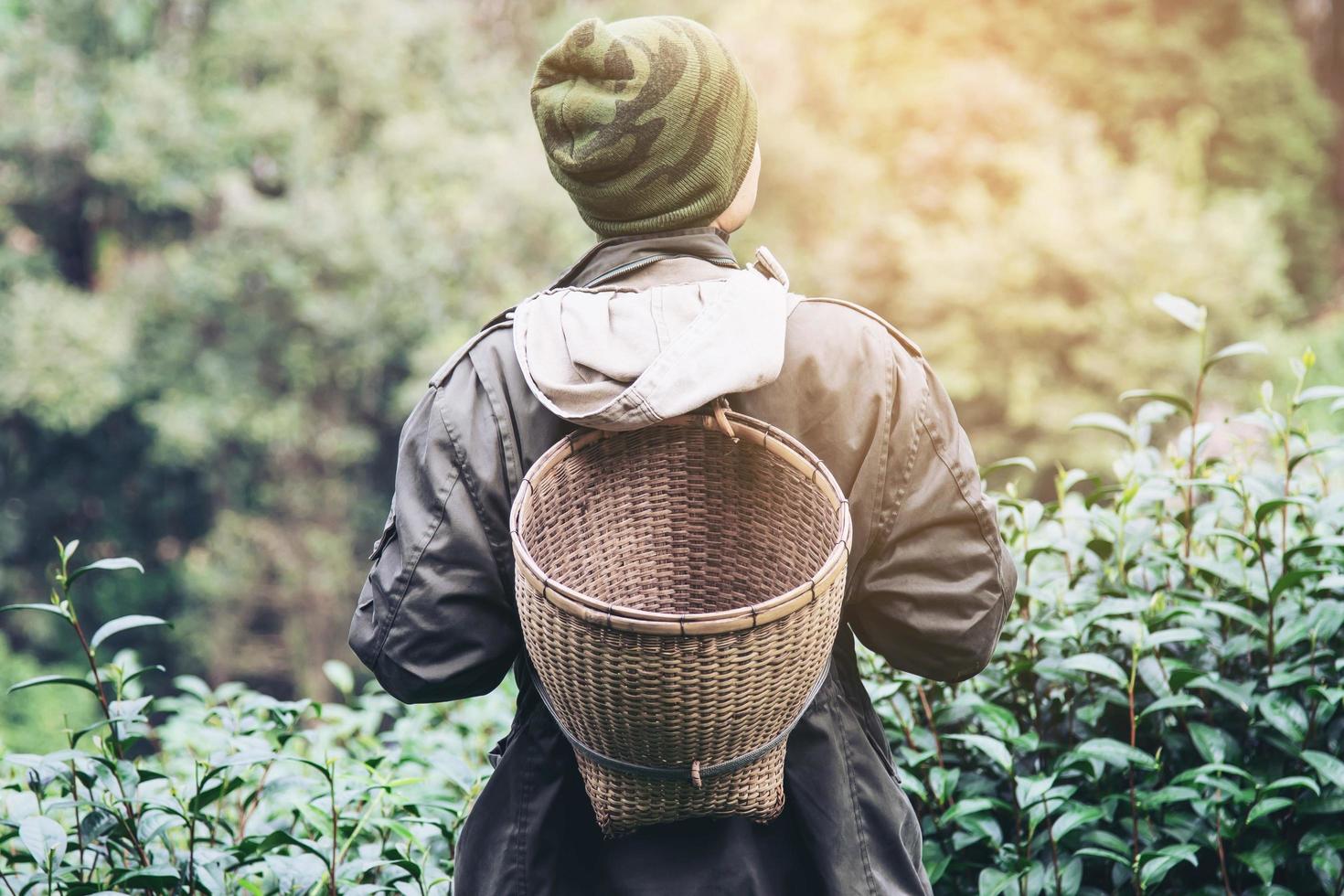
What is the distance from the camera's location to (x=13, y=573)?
41.3 ft

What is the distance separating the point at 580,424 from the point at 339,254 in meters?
10.7

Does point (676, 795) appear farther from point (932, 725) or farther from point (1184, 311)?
point (1184, 311)

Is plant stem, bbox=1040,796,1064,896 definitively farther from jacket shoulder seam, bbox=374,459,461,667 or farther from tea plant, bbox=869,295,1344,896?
jacket shoulder seam, bbox=374,459,461,667

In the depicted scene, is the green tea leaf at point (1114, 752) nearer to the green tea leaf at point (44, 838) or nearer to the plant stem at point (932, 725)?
the plant stem at point (932, 725)

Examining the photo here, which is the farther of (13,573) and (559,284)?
(13,573)

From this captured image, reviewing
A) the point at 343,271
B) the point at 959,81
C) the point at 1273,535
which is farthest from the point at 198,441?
the point at 1273,535

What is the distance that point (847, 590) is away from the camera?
3.91 ft

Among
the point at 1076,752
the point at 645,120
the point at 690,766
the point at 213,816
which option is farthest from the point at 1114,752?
the point at 213,816

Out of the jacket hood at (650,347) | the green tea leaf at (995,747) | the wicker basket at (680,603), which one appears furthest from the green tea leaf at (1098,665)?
the jacket hood at (650,347)

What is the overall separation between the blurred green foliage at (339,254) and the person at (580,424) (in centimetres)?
1007

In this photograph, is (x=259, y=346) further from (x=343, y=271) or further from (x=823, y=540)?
(x=823, y=540)

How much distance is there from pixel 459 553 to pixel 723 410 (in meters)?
0.27

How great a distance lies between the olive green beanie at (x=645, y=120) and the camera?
1.15 metres

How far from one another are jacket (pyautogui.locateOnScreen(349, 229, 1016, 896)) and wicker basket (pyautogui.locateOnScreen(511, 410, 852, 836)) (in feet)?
0.18
